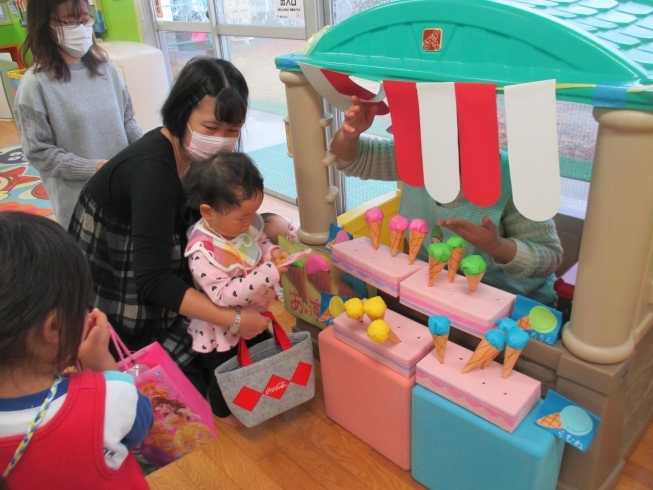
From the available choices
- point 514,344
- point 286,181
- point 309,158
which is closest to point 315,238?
point 309,158

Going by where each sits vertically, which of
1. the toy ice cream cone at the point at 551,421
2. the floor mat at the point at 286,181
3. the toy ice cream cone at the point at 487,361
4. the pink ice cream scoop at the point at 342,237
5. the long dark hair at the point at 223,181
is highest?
the long dark hair at the point at 223,181

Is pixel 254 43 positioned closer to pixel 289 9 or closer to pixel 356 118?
pixel 289 9

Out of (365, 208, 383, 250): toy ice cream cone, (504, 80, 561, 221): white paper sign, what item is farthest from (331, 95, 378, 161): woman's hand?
(504, 80, 561, 221): white paper sign

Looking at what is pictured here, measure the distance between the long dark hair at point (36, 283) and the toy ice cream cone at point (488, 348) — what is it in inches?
25.8

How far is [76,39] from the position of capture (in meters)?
1.55

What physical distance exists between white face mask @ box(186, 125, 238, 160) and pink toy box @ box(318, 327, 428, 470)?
48cm

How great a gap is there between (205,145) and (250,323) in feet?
1.33

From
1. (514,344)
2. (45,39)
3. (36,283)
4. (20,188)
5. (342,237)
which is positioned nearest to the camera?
(36,283)

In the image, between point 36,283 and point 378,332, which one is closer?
point 36,283

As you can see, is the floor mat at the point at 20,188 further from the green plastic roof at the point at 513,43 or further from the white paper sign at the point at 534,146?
the white paper sign at the point at 534,146

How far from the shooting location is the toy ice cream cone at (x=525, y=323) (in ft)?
3.24

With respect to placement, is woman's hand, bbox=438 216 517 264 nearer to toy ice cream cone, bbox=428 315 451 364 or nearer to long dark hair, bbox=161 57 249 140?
toy ice cream cone, bbox=428 315 451 364

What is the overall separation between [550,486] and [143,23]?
11.0ft

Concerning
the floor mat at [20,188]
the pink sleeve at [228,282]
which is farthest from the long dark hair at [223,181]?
the floor mat at [20,188]
